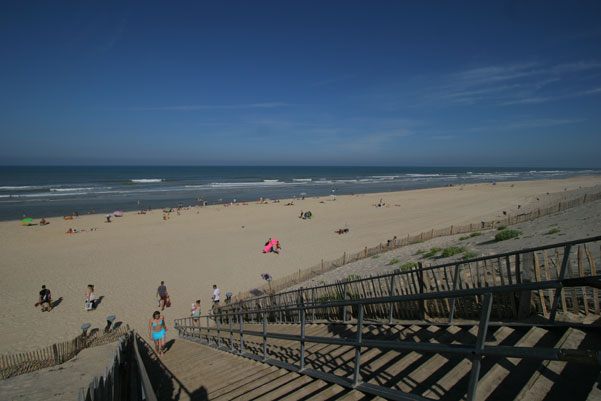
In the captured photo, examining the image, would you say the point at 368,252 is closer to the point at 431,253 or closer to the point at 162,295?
the point at 431,253

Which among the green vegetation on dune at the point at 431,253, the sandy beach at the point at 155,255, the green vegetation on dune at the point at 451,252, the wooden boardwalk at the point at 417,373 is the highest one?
the wooden boardwalk at the point at 417,373

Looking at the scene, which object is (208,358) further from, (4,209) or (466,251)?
(4,209)

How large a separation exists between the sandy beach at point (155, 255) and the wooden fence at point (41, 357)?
7.86 ft

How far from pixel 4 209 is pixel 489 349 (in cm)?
5547

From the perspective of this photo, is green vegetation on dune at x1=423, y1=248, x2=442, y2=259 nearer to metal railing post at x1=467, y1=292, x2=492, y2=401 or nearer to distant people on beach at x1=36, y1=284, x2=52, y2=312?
metal railing post at x1=467, y1=292, x2=492, y2=401

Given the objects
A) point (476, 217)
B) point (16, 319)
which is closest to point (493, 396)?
point (16, 319)

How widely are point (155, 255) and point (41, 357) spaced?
1331 centimetres

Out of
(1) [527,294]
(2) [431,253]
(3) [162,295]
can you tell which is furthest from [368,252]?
(1) [527,294]

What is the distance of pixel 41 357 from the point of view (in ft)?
31.1

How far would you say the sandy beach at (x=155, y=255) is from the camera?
46.1ft

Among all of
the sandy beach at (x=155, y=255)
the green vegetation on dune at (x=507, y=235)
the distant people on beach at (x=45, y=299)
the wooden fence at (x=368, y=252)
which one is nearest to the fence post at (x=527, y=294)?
the wooden fence at (x=368, y=252)

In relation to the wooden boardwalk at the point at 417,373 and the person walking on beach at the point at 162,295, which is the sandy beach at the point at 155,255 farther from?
the wooden boardwalk at the point at 417,373

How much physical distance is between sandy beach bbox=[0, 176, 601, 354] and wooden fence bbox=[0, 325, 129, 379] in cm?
239

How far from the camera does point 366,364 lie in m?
3.75
